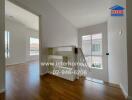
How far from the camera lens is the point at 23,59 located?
22.0ft

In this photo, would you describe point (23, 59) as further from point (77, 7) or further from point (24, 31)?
point (77, 7)

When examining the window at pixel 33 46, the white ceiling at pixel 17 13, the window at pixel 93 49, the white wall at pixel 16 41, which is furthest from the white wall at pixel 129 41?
the window at pixel 33 46

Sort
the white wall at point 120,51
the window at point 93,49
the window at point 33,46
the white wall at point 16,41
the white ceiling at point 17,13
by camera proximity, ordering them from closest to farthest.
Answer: the white wall at point 120,51
the white ceiling at point 17,13
the white wall at point 16,41
the window at point 93,49
the window at point 33,46

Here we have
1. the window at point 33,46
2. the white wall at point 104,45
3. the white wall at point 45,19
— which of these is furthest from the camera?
the window at point 33,46

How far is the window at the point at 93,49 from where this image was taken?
642cm

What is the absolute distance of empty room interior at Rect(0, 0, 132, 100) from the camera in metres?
1.86

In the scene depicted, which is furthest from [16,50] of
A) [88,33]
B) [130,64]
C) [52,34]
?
[130,64]

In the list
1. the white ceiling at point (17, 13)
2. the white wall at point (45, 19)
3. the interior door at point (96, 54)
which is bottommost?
the interior door at point (96, 54)

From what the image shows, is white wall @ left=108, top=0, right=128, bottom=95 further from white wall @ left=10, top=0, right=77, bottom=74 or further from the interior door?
the interior door

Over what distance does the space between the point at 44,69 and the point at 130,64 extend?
2.70 metres

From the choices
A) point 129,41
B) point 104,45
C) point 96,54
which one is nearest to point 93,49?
point 96,54

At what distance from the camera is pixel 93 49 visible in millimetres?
6805

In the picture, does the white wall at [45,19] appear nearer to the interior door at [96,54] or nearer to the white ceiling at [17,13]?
the white ceiling at [17,13]

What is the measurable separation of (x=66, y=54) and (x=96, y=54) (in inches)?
172
